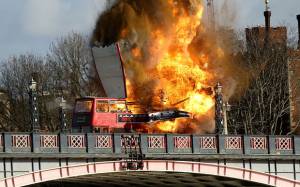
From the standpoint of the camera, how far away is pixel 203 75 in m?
72.9

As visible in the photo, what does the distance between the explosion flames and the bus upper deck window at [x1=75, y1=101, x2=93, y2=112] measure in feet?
8.63

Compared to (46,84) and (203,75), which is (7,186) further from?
(46,84)

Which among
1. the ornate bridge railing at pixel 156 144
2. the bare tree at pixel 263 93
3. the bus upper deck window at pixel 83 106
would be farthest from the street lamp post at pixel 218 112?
the bare tree at pixel 263 93

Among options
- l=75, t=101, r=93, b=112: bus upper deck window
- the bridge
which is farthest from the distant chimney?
the bridge

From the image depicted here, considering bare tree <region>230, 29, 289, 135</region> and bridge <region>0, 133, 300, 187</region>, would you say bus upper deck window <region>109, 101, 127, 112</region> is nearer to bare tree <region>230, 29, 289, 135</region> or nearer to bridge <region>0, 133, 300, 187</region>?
bridge <region>0, 133, 300, 187</region>

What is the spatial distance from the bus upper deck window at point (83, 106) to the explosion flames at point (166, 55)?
8.63 feet

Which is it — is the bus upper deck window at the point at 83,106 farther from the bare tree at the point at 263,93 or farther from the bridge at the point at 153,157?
the bare tree at the point at 263,93

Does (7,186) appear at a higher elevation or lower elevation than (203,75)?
lower

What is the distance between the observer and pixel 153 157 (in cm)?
6272

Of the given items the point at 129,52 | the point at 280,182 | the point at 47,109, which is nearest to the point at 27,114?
the point at 47,109

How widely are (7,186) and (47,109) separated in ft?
164

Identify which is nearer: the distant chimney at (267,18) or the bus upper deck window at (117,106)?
the bus upper deck window at (117,106)

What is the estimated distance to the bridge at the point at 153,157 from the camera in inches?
2313

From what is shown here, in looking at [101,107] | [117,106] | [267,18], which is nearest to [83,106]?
[101,107]
